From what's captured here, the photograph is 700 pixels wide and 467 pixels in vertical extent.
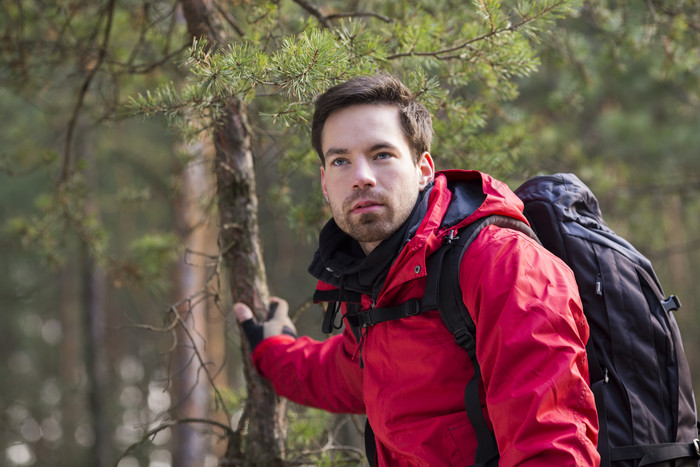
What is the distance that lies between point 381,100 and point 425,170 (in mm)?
347

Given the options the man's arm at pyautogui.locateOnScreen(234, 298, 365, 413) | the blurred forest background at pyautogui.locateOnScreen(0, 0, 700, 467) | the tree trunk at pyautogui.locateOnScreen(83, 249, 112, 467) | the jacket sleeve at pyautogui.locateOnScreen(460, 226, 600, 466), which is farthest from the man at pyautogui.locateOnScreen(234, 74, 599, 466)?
the tree trunk at pyautogui.locateOnScreen(83, 249, 112, 467)

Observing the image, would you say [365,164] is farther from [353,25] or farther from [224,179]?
[224,179]

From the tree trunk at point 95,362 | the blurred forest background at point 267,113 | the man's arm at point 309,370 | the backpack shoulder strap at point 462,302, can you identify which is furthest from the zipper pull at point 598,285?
the tree trunk at point 95,362

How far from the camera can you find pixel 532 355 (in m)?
1.80

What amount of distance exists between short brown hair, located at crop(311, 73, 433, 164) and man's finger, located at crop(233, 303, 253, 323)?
102 centimetres

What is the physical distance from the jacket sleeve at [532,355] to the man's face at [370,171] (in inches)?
18.2

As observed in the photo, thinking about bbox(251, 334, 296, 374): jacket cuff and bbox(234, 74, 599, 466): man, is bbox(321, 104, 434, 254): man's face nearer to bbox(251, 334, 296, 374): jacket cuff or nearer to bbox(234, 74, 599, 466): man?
bbox(234, 74, 599, 466): man

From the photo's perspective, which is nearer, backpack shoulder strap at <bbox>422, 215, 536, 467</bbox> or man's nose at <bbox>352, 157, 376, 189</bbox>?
backpack shoulder strap at <bbox>422, 215, 536, 467</bbox>

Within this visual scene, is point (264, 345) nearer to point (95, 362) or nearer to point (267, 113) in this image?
point (267, 113)

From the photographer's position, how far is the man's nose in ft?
7.57

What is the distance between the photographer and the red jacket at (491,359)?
1.76 m

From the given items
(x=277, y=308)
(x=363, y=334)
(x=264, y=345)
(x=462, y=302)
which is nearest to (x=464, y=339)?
(x=462, y=302)

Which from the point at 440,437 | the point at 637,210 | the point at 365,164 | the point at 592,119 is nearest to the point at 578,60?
the point at 365,164

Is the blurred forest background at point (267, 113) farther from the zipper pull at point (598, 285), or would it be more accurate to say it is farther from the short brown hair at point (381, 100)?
the zipper pull at point (598, 285)
